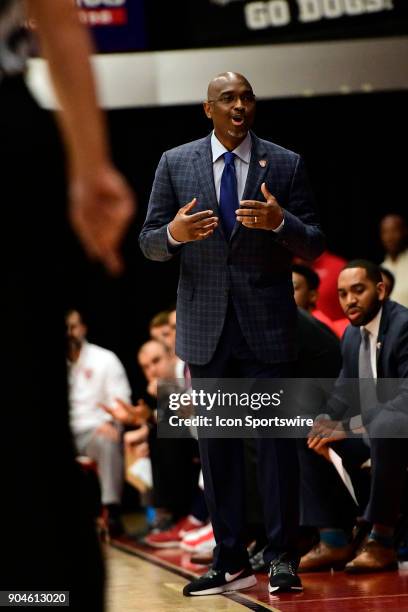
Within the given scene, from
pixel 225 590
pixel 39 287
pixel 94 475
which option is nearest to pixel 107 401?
pixel 94 475

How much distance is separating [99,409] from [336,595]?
2986 mm

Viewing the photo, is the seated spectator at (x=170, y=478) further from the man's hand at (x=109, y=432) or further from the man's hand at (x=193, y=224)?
the man's hand at (x=193, y=224)

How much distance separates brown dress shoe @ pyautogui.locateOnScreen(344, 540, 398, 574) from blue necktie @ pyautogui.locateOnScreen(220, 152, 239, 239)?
4.17 ft

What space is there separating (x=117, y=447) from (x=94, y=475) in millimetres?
490

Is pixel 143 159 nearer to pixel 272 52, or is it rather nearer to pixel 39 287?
pixel 272 52

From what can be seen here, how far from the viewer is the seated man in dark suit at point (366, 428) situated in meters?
4.34

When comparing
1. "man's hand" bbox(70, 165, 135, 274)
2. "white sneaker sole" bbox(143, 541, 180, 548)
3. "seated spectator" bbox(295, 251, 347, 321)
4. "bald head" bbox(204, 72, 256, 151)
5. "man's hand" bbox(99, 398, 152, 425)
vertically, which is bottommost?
"white sneaker sole" bbox(143, 541, 180, 548)

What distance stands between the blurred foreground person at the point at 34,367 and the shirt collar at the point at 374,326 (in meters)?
2.78

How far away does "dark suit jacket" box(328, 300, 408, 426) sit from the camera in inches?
174

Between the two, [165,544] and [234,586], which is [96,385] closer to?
[165,544]

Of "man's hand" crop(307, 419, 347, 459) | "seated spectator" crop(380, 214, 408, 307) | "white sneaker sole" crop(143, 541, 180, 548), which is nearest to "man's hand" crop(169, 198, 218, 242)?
"man's hand" crop(307, 419, 347, 459)

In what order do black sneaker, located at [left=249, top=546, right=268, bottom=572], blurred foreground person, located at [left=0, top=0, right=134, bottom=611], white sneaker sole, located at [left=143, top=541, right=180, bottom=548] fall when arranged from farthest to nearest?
white sneaker sole, located at [left=143, top=541, right=180, bottom=548]
black sneaker, located at [left=249, top=546, right=268, bottom=572]
blurred foreground person, located at [left=0, top=0, right=134, bottom=611]

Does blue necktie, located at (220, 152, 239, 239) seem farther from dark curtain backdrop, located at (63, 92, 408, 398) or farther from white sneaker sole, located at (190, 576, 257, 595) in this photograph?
dark curtain backdrop, located at (63, 92, 408, 398)

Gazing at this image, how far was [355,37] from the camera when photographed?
6.40 metres
